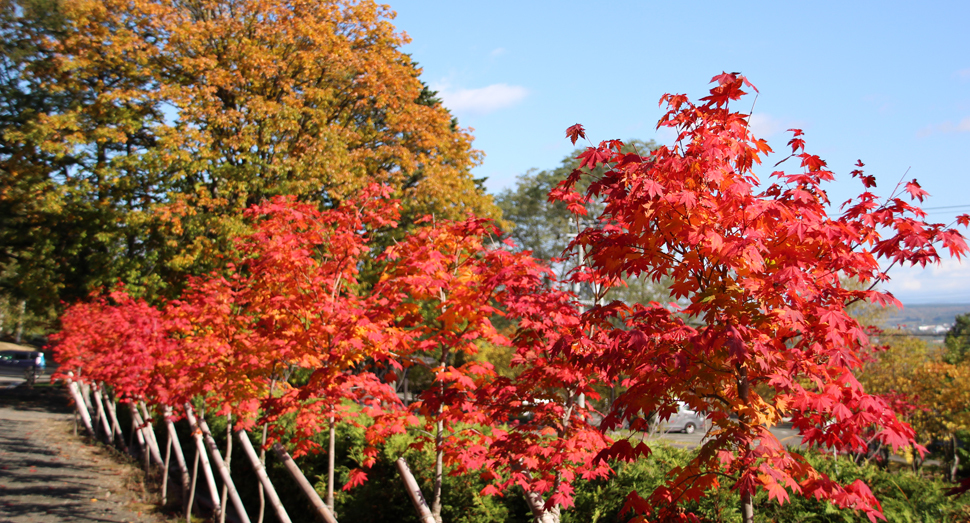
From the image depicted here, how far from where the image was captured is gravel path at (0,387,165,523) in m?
10.1

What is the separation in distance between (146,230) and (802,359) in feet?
46.2

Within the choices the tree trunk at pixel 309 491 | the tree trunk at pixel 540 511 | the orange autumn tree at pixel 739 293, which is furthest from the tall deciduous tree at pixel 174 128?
the orange autumn tree at pixel 739 293

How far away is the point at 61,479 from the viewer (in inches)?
496

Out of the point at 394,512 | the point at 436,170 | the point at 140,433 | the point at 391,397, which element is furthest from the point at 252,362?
the point at 436,170

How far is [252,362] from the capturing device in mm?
6773

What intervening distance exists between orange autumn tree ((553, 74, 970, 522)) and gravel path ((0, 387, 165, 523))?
987 centimetres

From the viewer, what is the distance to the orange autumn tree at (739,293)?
9.60 ft

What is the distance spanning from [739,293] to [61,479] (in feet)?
48.3

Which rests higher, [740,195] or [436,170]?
[436,170]

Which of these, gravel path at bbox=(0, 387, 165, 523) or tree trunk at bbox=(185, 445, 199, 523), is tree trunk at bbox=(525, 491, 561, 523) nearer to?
tree trunk at bbox=(185, 445, 199, 523)

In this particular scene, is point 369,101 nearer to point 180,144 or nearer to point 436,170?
point 436,170

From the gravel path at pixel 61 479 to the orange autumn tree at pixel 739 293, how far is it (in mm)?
9867

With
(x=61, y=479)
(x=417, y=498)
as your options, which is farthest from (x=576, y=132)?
(x=61, y=479)

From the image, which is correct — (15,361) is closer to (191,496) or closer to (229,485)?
(191,496)
